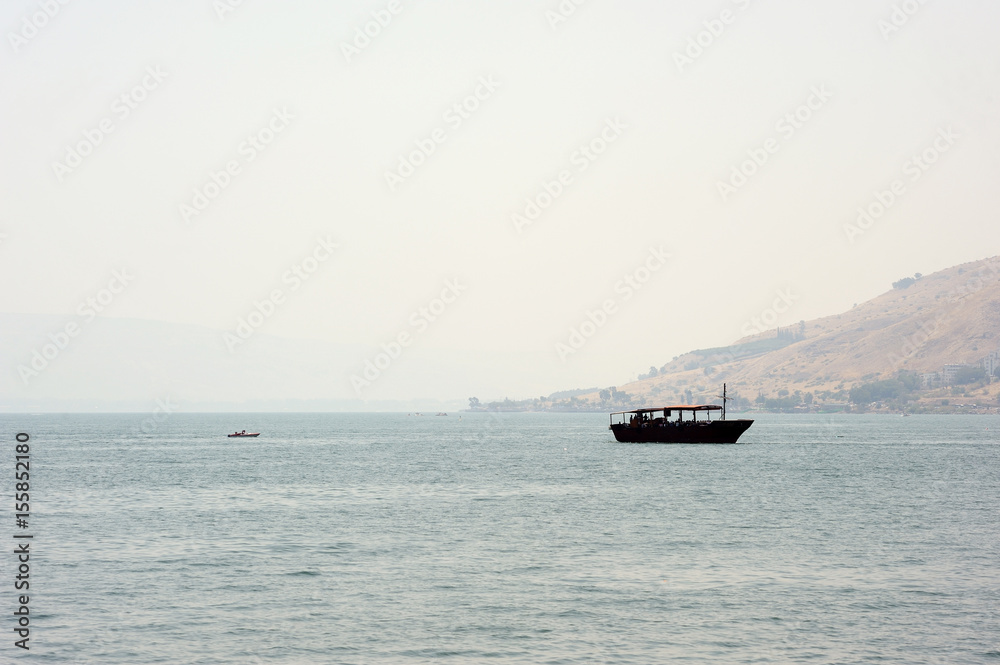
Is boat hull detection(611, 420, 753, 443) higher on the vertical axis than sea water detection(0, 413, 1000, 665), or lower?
higher

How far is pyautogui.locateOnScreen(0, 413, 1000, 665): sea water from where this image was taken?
28438 millimetres

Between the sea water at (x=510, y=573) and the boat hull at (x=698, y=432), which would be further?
the boat hull at (x=698, y=432)

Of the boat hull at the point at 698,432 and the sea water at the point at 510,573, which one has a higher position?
the boat hull at the point at 698,432

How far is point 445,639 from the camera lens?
29.1 meters

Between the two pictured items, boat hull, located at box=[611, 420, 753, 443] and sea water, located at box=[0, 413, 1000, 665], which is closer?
sea water, located at box=[0, 413, 1000, 665]

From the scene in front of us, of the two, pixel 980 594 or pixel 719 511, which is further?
pixel 719 511

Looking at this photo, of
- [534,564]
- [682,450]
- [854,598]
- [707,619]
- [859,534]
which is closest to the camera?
[707,619]

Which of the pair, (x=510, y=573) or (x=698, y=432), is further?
(x=698, y=432)

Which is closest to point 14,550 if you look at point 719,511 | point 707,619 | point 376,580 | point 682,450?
point 376,580

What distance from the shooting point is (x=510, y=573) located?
Answer: 3872 centimetres

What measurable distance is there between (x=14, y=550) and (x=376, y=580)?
20163 mm

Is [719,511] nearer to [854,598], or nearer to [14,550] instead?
[854,598]

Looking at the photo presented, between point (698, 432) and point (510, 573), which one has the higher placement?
point (698, 432)

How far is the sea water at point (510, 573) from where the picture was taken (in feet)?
93.3
